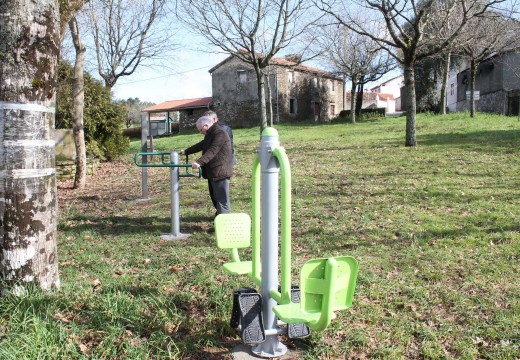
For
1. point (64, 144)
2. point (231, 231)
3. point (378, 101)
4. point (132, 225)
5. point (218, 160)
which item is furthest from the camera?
point (378, 101)

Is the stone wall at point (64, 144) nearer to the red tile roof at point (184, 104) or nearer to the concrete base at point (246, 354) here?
the concrete base at point (246, 354)

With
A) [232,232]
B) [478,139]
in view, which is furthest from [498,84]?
[232,232]

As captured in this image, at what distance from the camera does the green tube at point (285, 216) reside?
2648 millimetres

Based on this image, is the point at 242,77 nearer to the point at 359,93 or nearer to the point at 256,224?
the point at 359,93

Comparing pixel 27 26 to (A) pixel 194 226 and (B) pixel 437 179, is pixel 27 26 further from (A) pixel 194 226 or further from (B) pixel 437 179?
(B) pixel 437 179

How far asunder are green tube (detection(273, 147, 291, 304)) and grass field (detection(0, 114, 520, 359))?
711mm

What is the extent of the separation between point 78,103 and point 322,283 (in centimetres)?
984

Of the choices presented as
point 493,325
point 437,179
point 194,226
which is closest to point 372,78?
point 437,179

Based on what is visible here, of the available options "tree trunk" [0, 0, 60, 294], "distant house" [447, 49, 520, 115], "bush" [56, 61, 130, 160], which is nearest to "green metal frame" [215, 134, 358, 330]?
"tree trunk" [0, 0, 60, 294]

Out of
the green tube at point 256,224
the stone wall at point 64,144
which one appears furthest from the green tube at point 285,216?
the stone wall at point 64,144

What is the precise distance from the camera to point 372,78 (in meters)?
36.1

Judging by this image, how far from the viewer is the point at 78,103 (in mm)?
10859

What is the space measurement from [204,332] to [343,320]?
108cm

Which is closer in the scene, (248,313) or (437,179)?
(248,313)
